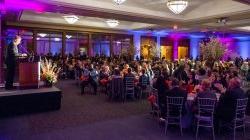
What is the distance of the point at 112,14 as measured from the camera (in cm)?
954

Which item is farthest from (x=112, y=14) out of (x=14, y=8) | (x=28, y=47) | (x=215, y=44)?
(x=215, y=44)

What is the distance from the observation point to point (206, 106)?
4875 mm

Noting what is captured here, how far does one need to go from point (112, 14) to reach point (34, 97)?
14.7 feet

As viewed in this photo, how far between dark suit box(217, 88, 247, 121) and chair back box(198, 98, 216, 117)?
266 millimetres

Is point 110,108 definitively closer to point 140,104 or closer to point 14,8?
point 140,104

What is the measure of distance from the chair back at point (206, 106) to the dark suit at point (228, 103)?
0.87 feet

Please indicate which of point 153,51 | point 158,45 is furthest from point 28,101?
point 158,45

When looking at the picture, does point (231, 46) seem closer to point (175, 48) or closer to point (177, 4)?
point (175, 48)

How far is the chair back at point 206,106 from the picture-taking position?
4832mm

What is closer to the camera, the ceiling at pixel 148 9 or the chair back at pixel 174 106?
the chair back at pixel 174 106

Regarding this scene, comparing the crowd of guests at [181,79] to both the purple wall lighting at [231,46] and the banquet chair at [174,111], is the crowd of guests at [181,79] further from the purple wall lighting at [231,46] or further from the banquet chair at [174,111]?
the purple wall lighting at [231,46]

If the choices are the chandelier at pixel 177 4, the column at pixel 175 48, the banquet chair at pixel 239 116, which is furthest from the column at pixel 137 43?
the banquet chair at pixel 239 116

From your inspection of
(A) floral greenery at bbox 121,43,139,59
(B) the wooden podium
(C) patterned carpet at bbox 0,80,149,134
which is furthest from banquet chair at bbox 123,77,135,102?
(A) floral greenery at bbox 121,43,139,59

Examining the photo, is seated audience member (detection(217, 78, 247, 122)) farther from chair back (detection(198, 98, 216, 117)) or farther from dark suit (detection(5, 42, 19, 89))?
dark suit (detection(5, 42, 19, 89))
